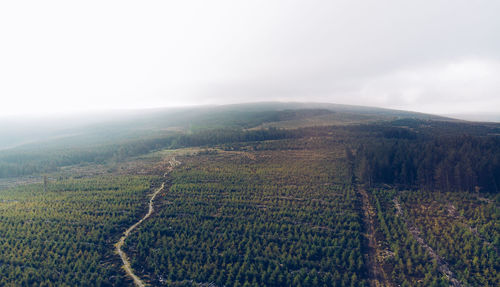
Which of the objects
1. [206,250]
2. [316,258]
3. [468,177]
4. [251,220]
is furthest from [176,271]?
[468,177]

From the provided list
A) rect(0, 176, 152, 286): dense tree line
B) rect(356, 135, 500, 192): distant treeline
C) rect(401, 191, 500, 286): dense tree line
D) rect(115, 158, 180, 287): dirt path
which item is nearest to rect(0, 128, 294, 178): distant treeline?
rect(0, 176, 152, 286): dense tree line

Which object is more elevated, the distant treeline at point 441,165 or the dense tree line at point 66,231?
the distant treeline at point 441,165

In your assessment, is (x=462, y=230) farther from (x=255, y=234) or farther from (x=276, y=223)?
(x=255, y=234)

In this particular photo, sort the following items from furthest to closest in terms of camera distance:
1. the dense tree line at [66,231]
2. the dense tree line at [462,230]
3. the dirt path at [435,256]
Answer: the dense tree line at [66,231], the dense tree line at [462,230], the dirt path at [435,256]

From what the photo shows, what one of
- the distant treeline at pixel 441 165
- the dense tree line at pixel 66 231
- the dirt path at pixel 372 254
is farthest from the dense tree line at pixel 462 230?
the dense tree line at pixel 66 231

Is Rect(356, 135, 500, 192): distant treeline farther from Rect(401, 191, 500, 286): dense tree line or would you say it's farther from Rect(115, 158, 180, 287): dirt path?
Rect(115, 158, 180, 287): dirt path

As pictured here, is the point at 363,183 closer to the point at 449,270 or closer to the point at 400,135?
the point at 449,270

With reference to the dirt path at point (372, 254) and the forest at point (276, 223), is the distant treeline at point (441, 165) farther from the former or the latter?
the dirt path at point (372, 254)
